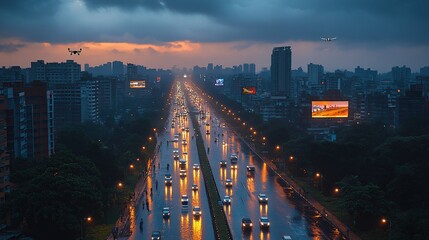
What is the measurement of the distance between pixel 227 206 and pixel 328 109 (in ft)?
87.6

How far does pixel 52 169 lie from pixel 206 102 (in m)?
86.3

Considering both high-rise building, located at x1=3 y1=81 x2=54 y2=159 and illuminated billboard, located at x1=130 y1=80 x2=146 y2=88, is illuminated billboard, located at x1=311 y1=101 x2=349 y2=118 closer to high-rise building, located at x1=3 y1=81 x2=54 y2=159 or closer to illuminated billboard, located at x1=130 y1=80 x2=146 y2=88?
high-rise building, located at x1=3 y1=81 x2=54 y2=159

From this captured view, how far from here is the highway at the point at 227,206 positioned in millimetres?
22531

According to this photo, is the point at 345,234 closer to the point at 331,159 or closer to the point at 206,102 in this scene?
the point at 331,159

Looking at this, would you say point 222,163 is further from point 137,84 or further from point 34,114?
point 137,84

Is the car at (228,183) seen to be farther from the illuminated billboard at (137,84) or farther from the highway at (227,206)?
the illuminated billboard at (137,84)

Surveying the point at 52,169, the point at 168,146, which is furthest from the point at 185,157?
the point at 52,169

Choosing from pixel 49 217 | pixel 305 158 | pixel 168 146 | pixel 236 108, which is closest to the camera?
pixel 49 217

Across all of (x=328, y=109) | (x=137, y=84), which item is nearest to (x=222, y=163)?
(x=328, y=109)

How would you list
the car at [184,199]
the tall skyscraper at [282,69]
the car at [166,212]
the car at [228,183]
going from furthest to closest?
the tall skyscraper at [282,69] → the car at [228,183] → the car at [184,199] → the car at [166,212]

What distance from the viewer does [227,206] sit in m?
27.2

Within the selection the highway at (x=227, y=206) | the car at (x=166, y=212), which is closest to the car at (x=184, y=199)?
the highway at (x=227, y=206)

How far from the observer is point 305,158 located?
3534cm

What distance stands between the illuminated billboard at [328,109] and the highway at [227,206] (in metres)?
7.63
